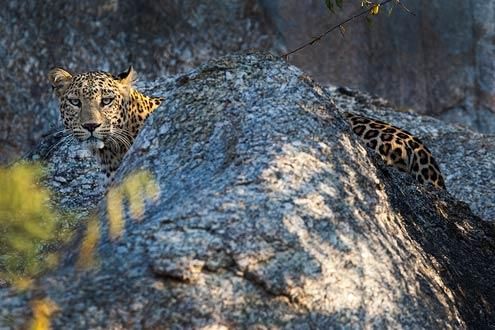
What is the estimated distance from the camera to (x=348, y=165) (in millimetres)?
6195

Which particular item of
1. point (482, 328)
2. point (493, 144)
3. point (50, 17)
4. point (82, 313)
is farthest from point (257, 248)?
point (50, 17)

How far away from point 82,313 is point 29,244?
845mm

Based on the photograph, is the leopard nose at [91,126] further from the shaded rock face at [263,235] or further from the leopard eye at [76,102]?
the shaded rock face at [263,235]

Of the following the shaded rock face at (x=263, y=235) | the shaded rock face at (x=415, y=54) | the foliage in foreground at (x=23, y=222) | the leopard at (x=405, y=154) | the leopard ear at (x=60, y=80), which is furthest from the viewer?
the shaded rock face at (x=415, y=54)

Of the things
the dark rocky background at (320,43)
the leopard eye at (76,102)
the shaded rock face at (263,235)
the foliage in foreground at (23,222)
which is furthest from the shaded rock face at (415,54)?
the foliage in foreground at (23,222)

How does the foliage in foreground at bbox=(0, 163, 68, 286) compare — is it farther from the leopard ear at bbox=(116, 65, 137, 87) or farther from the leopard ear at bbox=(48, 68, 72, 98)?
the leopard ear at bbox=(48, 68, 72, 98)

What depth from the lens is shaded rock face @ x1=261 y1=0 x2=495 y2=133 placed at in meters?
16.6

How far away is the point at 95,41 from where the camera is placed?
16.2 meters

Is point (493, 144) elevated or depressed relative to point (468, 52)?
depressed

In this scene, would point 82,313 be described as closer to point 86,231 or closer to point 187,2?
point 86,231

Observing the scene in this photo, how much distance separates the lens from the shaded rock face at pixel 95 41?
51.9ft

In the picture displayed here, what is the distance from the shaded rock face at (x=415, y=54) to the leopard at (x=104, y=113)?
254 inches

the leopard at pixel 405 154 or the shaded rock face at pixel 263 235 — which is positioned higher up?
the leopard at pixel 405 154

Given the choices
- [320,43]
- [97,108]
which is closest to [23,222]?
[97,108]
